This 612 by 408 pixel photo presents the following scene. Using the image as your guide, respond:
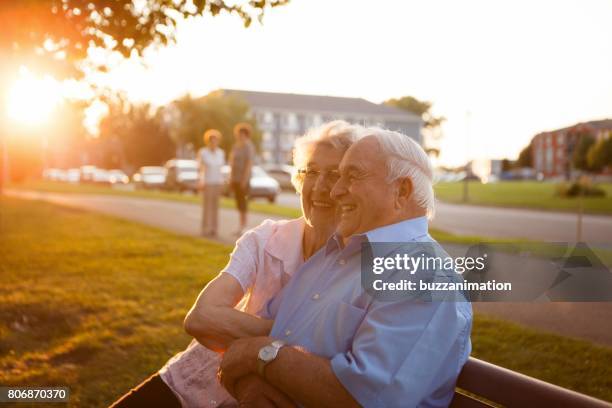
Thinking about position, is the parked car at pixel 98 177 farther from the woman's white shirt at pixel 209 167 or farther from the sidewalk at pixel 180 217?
the woman's white shirt at pixel 209 167

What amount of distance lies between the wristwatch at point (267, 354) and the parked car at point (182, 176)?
31.8 metres

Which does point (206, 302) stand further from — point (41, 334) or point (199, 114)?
point (199, 114)

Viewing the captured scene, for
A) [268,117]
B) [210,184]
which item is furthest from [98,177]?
[210,184]

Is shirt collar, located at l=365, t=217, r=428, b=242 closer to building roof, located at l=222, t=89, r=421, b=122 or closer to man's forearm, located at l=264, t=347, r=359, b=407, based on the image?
man's forearm, located at l=264, t=347, r=359, b=407

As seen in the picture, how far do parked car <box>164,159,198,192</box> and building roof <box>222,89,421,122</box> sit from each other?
2067 inches

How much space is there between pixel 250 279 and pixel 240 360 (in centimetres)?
49

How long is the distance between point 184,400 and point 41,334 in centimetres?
317

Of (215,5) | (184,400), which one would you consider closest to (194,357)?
(184,400)

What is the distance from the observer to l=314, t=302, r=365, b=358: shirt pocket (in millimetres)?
1968

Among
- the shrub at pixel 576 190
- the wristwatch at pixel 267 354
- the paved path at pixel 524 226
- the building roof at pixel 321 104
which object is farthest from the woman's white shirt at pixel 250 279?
the building roof at pixel 321 104

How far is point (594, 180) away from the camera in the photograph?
90.3ft

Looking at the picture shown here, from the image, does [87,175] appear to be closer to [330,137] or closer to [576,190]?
[576,190]

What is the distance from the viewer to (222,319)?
2369 mm

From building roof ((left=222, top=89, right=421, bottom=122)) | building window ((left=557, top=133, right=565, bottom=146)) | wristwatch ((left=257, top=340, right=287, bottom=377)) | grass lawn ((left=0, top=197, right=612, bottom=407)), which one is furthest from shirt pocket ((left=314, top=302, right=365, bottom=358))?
building roof ((left=222, top=89, right=421, bottom=122))
